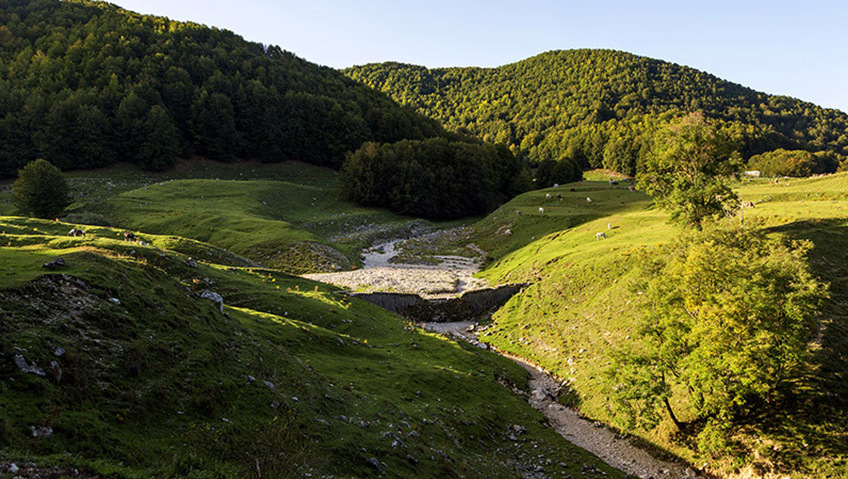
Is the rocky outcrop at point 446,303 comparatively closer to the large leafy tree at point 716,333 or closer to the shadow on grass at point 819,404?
the large leafy tree at point 716,333

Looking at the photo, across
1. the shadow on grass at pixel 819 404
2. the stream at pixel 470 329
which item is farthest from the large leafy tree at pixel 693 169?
the stream at pixel 470 329

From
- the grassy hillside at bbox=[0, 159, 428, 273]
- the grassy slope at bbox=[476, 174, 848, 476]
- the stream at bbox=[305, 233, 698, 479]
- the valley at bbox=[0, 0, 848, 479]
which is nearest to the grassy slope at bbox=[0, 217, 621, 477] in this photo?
the valley at bbox=[0, 0, 848, 479]

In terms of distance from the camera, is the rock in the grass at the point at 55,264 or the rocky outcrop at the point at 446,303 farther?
the rocky outcrop at the point at 446,303

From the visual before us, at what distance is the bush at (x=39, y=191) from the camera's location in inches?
2266

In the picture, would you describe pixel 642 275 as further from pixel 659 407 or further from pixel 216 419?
pixel 216 419

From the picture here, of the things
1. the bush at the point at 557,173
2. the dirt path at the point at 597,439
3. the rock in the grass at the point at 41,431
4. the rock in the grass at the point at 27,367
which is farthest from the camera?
the bush at the point at 557,173

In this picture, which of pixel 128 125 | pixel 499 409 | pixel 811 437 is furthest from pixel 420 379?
pixel 128 125

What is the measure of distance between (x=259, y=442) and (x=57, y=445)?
4.46 metres

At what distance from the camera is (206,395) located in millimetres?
13000

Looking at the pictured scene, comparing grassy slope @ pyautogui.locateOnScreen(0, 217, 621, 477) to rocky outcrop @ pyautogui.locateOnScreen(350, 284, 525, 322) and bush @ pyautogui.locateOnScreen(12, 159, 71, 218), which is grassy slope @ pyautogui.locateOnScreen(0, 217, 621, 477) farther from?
bush @ pyautogui.locateOnScreen(12, 159, 71, 218)

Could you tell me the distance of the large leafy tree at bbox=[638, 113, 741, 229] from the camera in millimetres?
37156

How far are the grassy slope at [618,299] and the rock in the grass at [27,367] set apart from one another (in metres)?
27.1

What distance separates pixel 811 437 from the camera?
2070 centimetres

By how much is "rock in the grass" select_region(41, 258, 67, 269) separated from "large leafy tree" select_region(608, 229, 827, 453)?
26062mm
